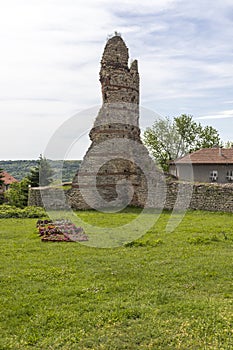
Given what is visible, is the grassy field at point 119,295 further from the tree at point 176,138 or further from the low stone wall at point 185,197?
the tree at point 176,138

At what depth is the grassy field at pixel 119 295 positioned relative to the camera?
6.31 m

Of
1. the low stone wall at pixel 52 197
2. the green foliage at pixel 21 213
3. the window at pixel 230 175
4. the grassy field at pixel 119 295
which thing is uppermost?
the window at pixel 230 175

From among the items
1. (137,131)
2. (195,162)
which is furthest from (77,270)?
(195,162)

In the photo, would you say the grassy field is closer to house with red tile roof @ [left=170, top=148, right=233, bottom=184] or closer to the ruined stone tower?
the ruined stone tower

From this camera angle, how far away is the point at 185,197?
21.5 m

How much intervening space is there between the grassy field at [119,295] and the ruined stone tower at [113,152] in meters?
9.77

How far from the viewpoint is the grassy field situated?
6309 millimetres

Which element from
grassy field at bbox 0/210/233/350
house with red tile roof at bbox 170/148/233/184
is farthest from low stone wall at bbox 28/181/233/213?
house with red tile roof at bbox 170/148/233/184

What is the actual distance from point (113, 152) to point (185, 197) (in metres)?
5.29

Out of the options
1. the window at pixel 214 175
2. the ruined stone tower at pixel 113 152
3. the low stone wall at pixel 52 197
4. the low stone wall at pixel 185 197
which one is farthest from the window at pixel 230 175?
the low stone wall at pixel 52 197

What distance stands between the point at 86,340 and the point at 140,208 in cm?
1658

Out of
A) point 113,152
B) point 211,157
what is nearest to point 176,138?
point 211,157

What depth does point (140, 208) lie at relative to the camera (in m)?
22.7

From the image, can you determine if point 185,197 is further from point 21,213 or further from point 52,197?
point 21,213
